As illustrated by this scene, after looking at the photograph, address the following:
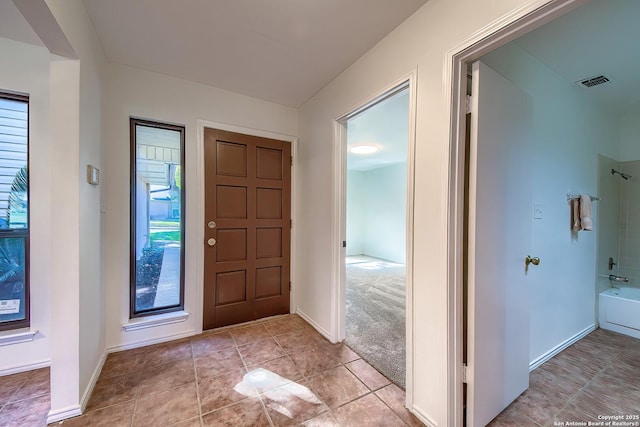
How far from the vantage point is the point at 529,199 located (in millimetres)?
1604

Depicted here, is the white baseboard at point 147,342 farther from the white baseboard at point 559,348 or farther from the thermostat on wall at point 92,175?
the white baseboard at point 559,348

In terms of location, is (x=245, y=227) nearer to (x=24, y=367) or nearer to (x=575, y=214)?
(x=24, y=367)

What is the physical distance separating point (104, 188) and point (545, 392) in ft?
12.2

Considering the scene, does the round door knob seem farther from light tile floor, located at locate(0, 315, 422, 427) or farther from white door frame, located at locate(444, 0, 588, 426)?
light tile floor, located at locate(0, 315, 422, 427)

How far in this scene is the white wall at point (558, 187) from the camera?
6.23 ft

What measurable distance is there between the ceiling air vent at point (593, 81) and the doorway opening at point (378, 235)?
59.9 inches

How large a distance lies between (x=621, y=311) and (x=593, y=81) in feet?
7.68

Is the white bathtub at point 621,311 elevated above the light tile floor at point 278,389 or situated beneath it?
elevated above

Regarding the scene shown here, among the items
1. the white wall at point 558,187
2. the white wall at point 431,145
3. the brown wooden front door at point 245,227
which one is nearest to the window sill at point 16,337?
the brown wooden front door at point 245,227

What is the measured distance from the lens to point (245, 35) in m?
1.78

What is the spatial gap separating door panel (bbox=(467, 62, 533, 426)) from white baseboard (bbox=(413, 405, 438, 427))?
0.19 metres

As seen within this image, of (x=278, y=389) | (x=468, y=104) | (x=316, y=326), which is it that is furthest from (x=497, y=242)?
(x=316, y=326)

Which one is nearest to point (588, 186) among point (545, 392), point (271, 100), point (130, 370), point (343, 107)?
point (545, 392)

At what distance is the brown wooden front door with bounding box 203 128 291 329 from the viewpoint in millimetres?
2527
